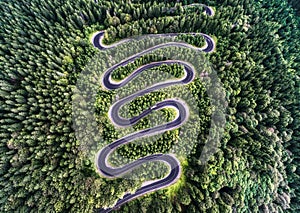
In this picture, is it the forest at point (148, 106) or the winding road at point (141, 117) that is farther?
the winding road at point (141, 117)

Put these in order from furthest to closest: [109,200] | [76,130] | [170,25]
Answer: [170,25] → [76,130] → [109,200]

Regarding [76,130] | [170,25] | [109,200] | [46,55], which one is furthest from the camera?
[170,25]

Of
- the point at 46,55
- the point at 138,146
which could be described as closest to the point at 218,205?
the point at 138,146

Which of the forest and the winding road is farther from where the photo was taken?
the winding road

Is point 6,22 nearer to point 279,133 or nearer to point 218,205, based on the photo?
point 218,205
